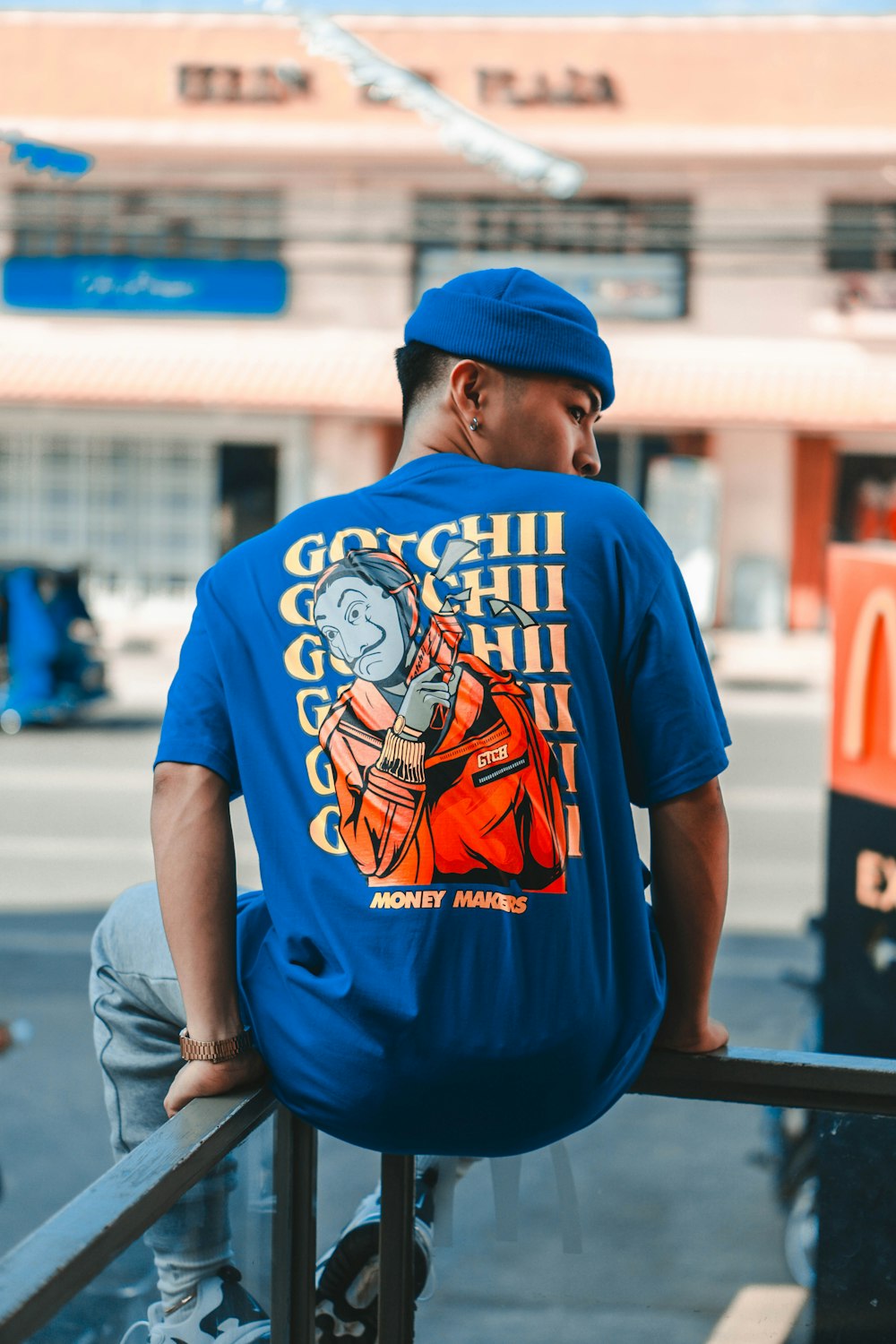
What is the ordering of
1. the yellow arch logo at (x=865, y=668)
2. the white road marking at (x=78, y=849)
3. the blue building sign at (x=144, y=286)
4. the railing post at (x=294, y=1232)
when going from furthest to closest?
the blue building sign at (x=144, y=286) < the white road marking at (x=78, y=849) < the yellow arch logo at (x=865, y=668) < the railing post at (x=294, y=1232)

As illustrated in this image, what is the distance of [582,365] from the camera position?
151 cm

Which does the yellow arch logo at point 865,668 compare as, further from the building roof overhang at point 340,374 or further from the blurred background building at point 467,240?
the blurred background building at point 467,240

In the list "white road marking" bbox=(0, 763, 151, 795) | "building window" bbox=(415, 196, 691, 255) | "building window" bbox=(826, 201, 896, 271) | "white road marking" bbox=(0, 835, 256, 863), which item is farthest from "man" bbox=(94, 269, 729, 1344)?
"building window" bbox=(826, 201, 896, 271)

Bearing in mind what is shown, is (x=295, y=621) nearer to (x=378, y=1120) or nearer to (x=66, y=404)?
(x=378, y=1120)

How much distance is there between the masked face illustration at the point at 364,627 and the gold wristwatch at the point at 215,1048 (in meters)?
0.40

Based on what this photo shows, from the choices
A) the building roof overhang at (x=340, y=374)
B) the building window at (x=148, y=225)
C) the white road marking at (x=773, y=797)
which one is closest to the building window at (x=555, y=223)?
the building roof overhang at (x=340, y=374)

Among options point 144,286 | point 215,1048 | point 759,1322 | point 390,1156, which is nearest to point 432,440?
point 215,1048

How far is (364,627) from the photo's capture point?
1.42 meters

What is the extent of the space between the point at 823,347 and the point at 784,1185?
15.6 m

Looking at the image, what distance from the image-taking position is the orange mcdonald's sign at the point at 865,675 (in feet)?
9.16

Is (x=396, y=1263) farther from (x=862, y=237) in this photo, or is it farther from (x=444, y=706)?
(x=862, y=237)

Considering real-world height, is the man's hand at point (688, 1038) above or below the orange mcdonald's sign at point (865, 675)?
below

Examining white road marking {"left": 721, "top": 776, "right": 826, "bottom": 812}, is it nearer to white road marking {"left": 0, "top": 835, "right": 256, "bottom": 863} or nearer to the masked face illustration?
white road marking {"left": 0, "top": 835, "right": 256, "bottom": 863}

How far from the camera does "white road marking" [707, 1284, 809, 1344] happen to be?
1.63 metres
